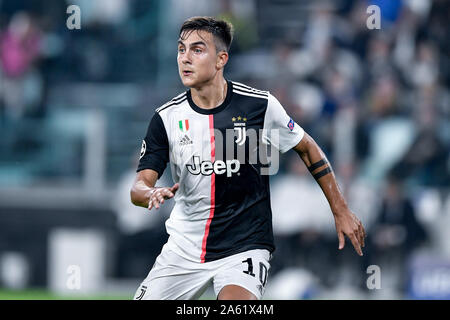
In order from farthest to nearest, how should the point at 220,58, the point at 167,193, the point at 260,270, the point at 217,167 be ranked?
the point at 220,58 < the point at 217,167 < the point at 260,270 < the point at 167,193

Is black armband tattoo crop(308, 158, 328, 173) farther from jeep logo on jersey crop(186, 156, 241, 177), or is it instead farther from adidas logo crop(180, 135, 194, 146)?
adidas logo crop(180, 135, 194, 146)

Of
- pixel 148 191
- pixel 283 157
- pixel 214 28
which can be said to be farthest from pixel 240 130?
pixel 283 157

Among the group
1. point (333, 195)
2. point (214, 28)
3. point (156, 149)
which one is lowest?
point (333, 195)

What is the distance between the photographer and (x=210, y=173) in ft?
21.7

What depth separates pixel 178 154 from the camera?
263 inches

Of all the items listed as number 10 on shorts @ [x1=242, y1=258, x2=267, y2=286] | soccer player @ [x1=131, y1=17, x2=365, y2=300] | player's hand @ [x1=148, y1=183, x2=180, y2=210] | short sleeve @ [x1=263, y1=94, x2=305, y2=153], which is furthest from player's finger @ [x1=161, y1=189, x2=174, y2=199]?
short sleeve @ [x1=263, y1=94, x2=305, y2=153]

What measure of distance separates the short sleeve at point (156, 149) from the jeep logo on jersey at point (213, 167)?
0.64ft

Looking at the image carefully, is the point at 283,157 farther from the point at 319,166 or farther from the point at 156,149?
the point at 156,149

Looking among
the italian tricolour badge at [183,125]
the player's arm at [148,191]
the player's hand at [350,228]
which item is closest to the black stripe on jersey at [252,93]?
the italian tricolour badge at [183,125]

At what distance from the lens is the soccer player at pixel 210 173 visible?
6.59 meters

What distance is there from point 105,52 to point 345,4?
157 inches

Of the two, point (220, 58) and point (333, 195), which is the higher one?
point (220, 58)

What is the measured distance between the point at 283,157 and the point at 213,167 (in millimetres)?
6692
